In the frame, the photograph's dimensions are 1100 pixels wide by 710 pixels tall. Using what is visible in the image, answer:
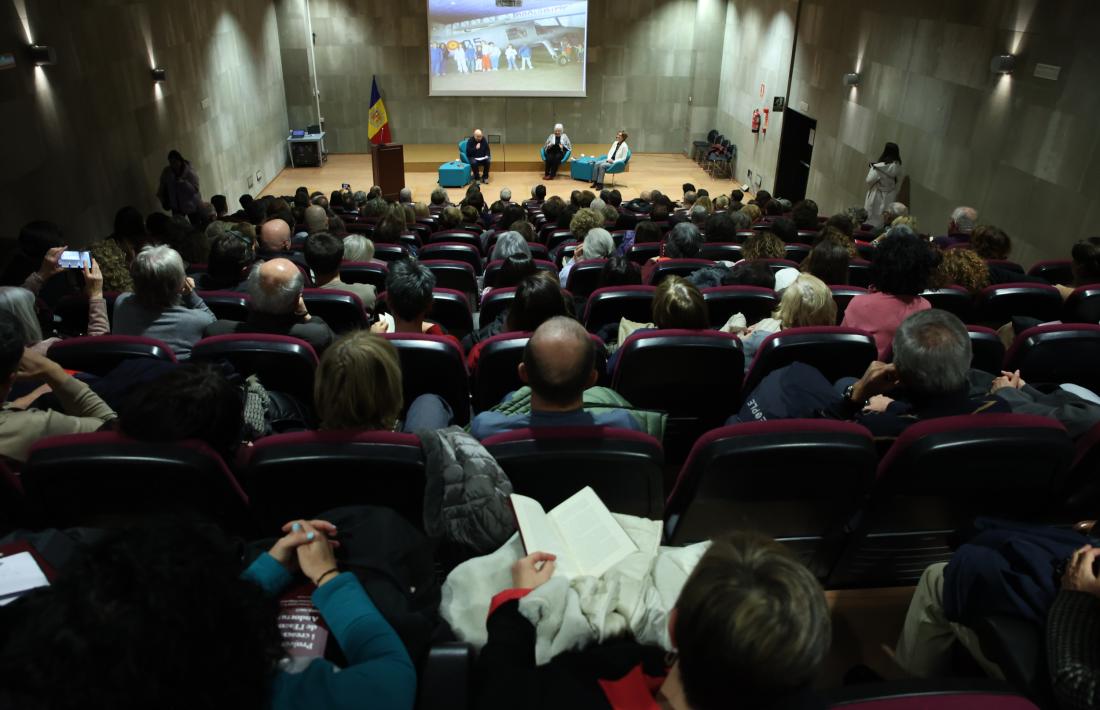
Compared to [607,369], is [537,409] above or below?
above

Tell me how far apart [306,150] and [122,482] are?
1322 cm

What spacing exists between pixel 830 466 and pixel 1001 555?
1.41 ft

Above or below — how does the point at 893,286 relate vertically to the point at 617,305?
above

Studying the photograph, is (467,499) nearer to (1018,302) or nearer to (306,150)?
(1018,302)

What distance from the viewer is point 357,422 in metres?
1.84

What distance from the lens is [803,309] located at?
2957 mm

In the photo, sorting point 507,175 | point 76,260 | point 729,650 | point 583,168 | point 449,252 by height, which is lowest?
point 507,175

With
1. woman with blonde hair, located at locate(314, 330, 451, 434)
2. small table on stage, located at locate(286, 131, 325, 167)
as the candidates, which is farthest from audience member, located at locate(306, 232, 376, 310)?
small table on stage, located at locate(286, 131, 325, 167)

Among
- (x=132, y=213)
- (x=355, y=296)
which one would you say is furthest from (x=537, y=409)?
(x=132, y=213)

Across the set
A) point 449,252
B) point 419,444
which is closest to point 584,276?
point 449,252

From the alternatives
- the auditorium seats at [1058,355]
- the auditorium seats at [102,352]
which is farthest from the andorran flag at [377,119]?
the auditorium seats at [1058,355]

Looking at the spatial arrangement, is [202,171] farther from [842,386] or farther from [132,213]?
[842,386]

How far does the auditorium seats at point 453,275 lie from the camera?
14.9 ft

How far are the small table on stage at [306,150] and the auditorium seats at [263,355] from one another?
1219 centimetres
